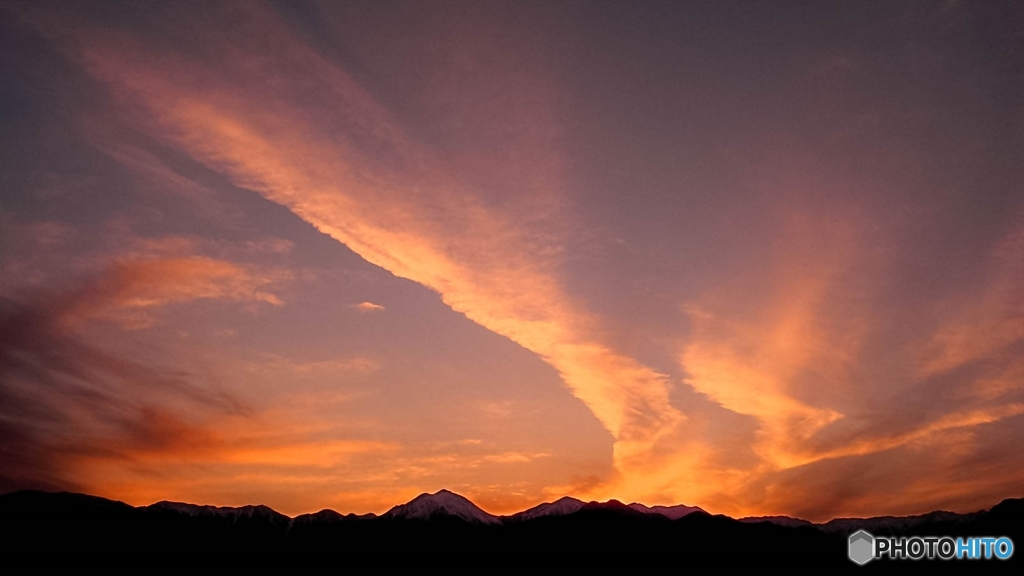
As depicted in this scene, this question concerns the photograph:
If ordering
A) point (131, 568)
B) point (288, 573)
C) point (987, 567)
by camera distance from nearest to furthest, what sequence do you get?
point (987, 567), point (131, 568), point (288, 573)

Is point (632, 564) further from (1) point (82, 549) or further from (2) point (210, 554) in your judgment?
(1) point (82, 549)

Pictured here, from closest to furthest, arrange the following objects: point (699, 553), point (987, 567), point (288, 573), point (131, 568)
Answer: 1. point (987, 567)
2. point (131, 568)
3. point (288, 573)
4. point (699, 553)

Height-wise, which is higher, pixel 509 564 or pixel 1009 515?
pixel 1009 515

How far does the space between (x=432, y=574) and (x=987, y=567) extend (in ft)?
424

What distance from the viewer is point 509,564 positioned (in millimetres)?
192125

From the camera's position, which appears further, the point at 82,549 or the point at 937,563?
the point at 82,549

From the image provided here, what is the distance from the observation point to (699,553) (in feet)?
643

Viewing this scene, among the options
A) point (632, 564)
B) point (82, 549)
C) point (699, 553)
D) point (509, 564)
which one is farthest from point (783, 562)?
point (82, 549)

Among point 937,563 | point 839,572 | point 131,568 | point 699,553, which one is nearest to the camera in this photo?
point 937,563

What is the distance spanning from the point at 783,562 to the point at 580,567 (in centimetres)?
5553

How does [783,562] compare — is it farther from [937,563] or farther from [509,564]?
[509,564]

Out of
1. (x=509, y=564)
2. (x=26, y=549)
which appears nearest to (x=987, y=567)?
(x=509, y=564)

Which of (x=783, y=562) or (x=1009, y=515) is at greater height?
(x=1009, y=515)

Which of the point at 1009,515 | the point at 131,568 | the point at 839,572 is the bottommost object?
the point at 131,568
